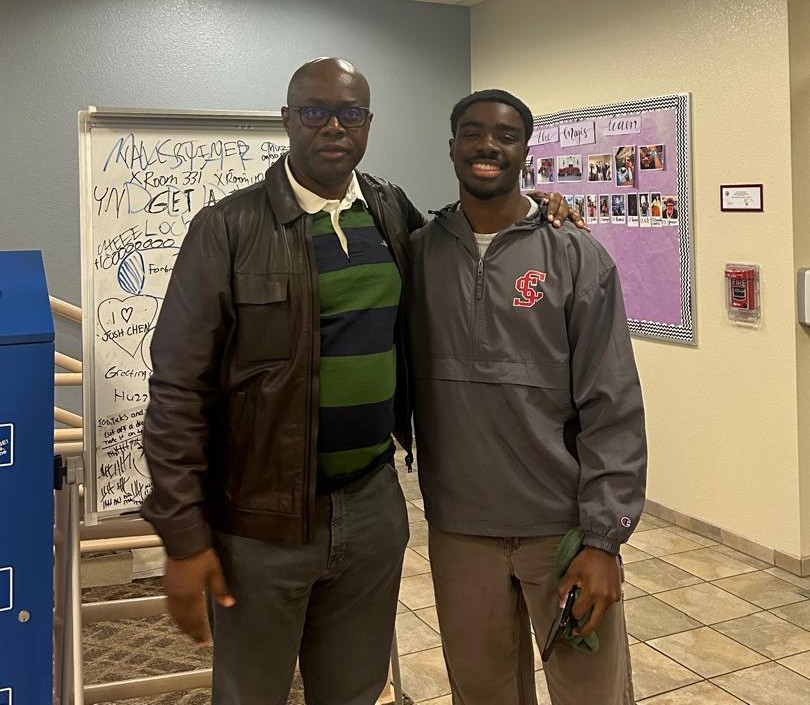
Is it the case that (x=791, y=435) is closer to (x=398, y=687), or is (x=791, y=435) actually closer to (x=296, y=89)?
(x=398, y=687)

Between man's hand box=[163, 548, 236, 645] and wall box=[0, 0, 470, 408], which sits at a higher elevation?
wall box=[0, 0, 470, 408]

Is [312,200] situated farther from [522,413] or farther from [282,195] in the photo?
[522,413]

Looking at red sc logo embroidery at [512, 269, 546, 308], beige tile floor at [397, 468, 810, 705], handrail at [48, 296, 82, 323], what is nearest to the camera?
red sc logo embroidery at [512, 269, 546, 308]

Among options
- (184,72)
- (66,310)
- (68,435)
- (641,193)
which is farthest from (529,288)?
(184,72)

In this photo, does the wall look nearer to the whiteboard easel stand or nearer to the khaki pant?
the whiteboard easel stand

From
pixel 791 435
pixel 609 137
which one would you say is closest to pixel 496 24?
pixel 609 137

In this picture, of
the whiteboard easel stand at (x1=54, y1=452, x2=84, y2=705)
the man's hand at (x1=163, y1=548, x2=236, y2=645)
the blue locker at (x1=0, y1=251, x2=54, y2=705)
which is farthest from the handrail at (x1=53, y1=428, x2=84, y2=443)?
the man's hand at (x1=163, y1=548, x2=236, y2=645)

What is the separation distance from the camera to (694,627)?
3049 mm

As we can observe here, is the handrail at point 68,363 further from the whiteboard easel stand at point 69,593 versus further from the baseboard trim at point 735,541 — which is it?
the baseboard trim at point 735,541

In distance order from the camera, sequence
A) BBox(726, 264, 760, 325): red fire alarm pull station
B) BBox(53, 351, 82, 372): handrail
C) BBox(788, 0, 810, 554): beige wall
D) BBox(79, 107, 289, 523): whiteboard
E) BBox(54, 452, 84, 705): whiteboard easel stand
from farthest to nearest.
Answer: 1. BBox(53, 351, 82, 372): handrail
2. BBox(726, 264, 760, 325): red fire alarm pull station
3. BBox(788, 0, 810, 554): beige wall
4. BBox(79, 107, 289, 523): whiteboard
5. BBox(54, 452, 84, 705): whiteboard easel stand

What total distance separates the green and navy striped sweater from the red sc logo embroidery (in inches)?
9.1

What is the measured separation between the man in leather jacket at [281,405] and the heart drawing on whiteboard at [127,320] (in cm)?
100

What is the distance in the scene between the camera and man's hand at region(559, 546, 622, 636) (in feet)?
5.33

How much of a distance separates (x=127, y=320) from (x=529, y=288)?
1.28 meters
